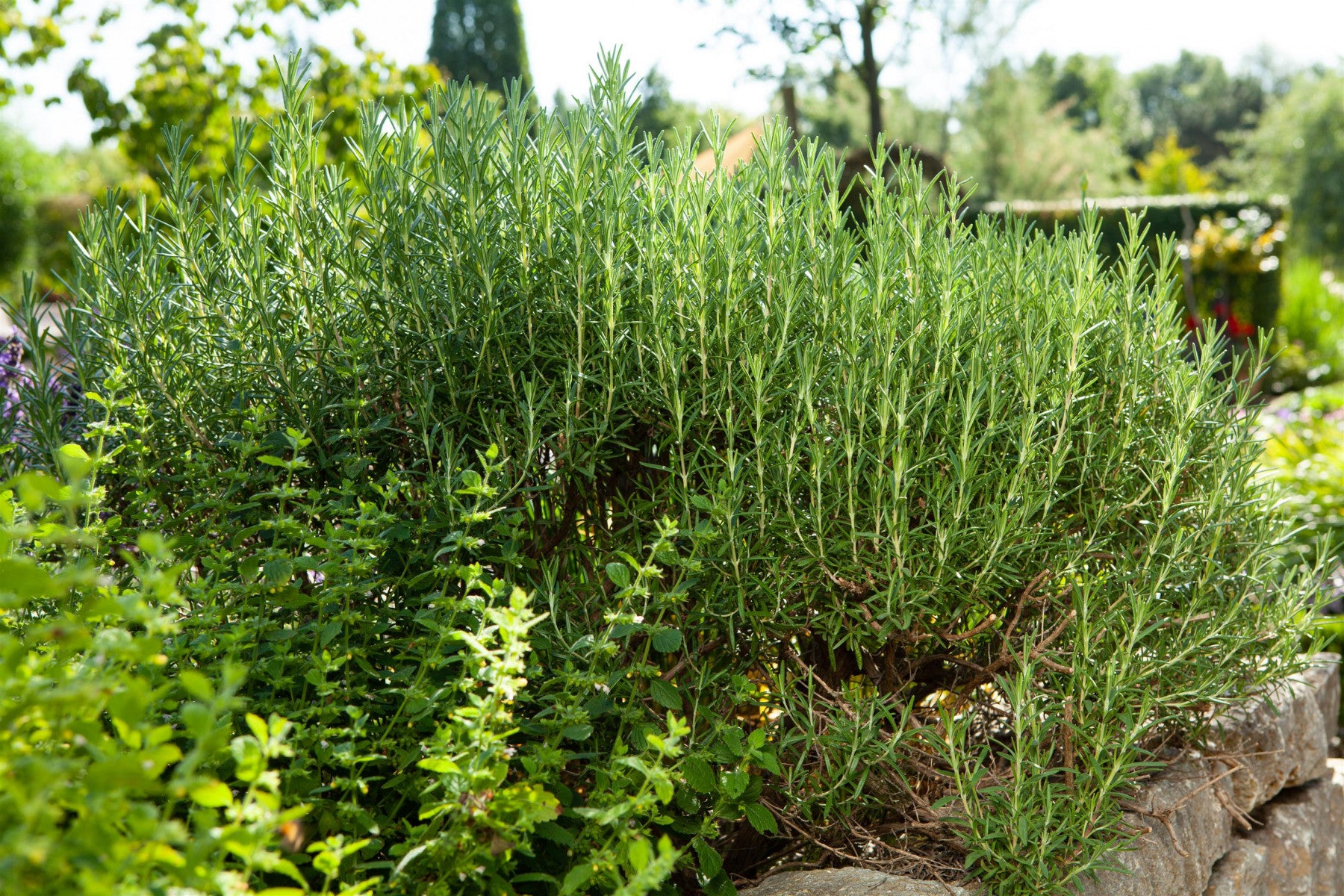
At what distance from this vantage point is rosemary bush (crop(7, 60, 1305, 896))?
1762mm

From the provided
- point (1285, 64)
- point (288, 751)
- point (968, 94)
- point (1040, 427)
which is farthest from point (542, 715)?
point (1285, 64)

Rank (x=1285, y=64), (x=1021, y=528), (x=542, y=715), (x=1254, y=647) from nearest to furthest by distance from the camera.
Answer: (x=542, y=715) → (x=1021, y=528) → (x=1254, y=647) → (x=1285, y=64)

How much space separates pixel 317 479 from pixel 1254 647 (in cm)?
215

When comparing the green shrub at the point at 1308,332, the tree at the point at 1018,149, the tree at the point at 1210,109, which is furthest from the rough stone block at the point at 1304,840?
the tree at the point at 1210,109

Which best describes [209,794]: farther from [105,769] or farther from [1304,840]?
[1304,840]

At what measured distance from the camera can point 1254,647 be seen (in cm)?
233

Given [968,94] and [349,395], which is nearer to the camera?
[349,395]

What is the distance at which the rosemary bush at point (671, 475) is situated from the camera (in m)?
1.76

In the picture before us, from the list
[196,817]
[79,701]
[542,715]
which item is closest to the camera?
[79,701]

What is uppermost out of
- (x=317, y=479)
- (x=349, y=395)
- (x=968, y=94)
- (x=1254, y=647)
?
(x=968, y=94)

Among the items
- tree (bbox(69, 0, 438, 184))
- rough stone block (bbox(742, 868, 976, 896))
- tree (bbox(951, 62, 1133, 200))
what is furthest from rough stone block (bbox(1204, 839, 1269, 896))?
tree (bbox(951, 62, 1133, 200))

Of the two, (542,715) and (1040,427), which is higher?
(1040,427)

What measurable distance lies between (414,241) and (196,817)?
1.12m

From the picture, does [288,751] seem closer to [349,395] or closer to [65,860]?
[65,860]
